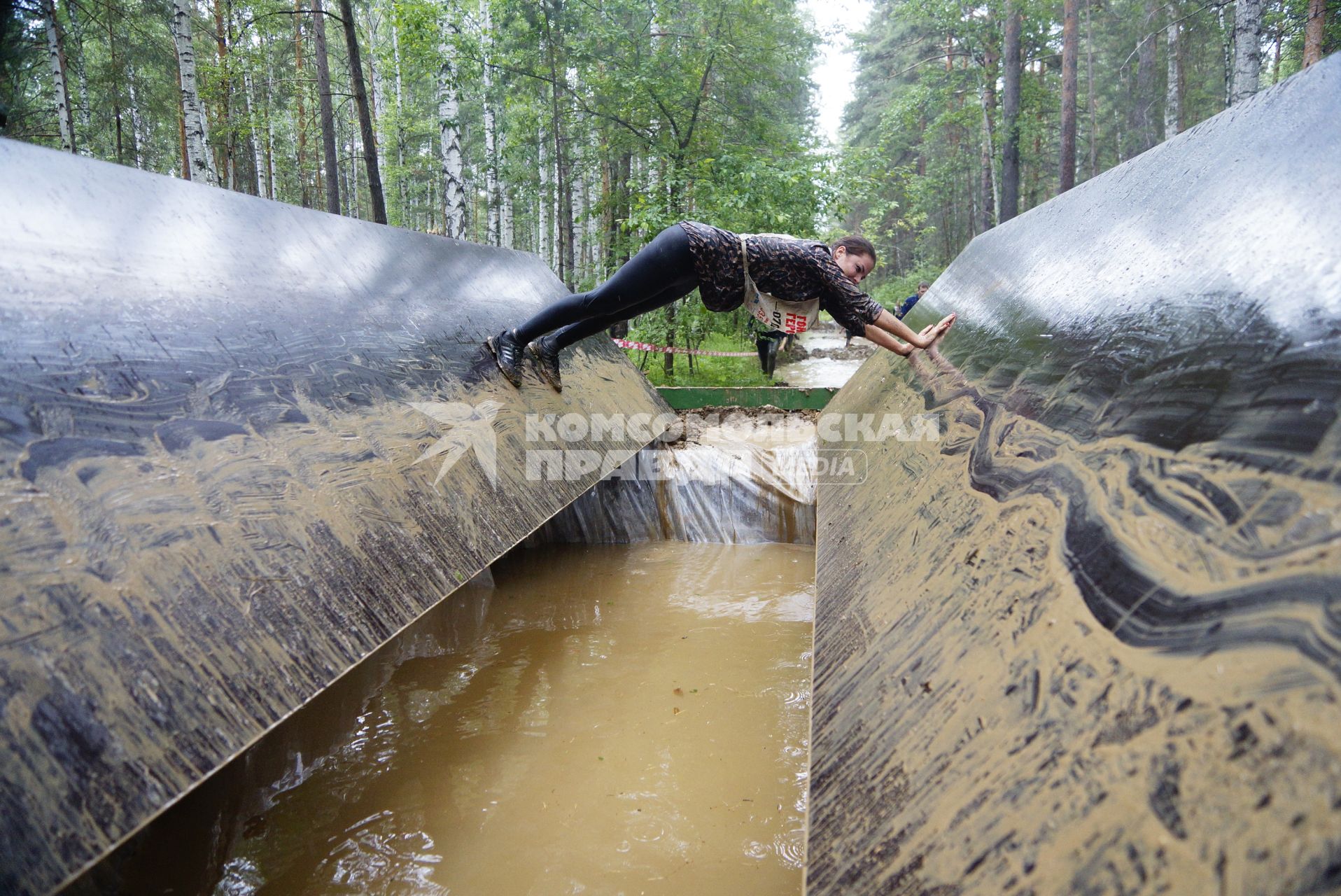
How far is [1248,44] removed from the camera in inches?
299

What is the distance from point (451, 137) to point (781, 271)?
6.75 m

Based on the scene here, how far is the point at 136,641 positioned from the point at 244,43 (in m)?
19.1

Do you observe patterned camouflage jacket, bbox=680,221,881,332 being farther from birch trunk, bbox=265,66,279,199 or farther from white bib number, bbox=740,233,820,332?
birch trunk, bbox=265,66,279,199

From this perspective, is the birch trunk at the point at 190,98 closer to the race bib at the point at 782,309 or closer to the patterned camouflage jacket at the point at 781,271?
the patterned camouflage jacket at the point at 781,271

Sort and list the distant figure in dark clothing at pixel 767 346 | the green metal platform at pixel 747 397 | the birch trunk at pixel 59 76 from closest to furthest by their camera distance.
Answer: the green metal platform at pixel 747 397
the distant figure in dark clothing at pixel 767 346
the birch trunk at pixel 59 76

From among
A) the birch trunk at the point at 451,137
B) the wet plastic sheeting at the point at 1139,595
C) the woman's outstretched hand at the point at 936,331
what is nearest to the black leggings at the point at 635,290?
the woman's outstretched hand at the point at 936,331

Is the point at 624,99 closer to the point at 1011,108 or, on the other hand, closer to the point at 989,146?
the point at 1011,108

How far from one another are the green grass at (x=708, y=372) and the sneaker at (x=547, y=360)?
→ 4.60m

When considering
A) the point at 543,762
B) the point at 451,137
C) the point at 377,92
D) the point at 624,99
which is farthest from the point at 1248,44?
the point at 377,92

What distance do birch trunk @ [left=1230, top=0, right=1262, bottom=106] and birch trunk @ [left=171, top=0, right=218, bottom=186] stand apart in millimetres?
11276

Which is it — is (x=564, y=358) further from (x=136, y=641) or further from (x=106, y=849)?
(x=106, y=849)

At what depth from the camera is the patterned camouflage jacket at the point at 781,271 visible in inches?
117

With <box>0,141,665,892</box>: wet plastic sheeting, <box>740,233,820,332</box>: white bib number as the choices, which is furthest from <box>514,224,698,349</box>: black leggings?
<box>0,141,665,892</box>: wet plastic sheeting

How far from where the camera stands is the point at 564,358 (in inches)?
152
